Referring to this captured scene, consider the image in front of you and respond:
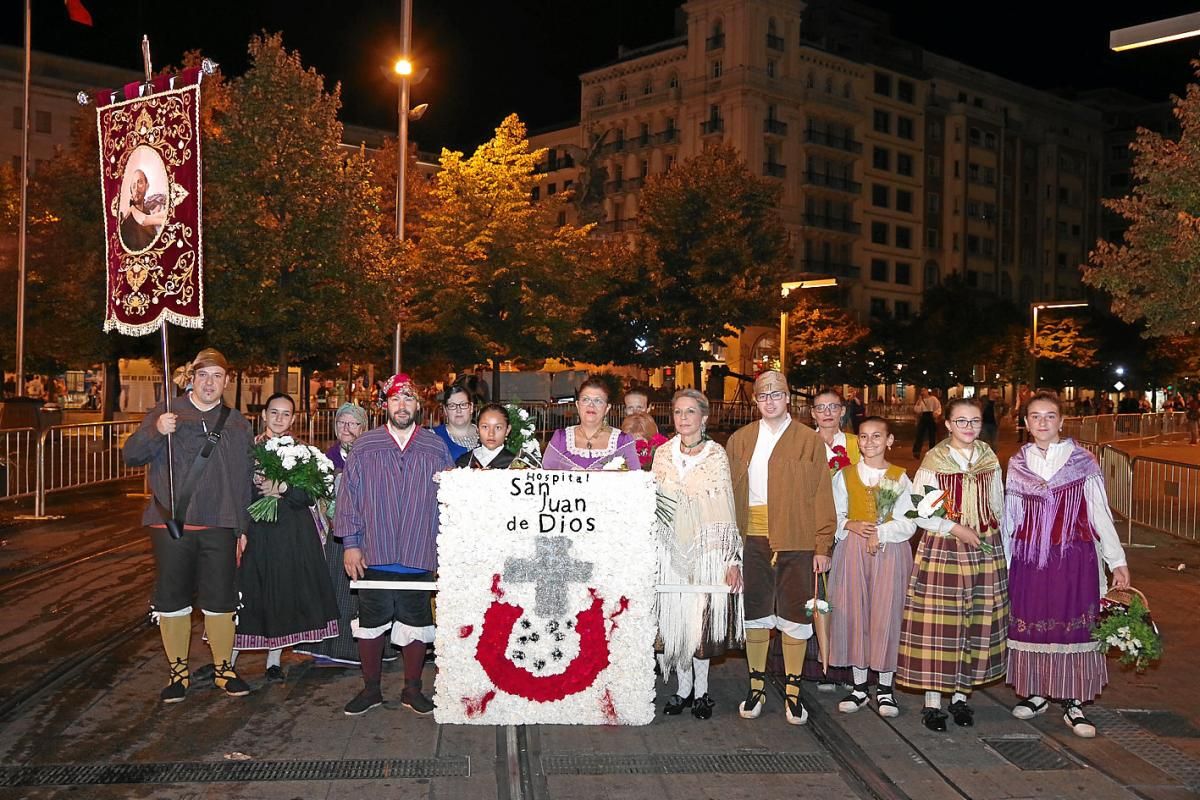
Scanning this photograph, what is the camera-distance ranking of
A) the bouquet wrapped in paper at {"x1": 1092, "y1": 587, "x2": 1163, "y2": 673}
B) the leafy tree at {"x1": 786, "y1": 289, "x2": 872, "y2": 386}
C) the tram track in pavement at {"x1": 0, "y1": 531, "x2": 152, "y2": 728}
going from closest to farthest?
1. the bouquet wrapped in paper at {"x1": 1092, "y1": 587, "x2": 1163, "y2": 673}
2. the tram track in pavement at {"x1": 0, "y1": 531, "x2": 152, "y2": 728}
3. the leafy tree at {"x1": 786, "y1": 289, "x2": 872, "y2": 386}

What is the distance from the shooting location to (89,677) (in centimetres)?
723

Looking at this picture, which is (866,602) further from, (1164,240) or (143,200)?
(1164,240)

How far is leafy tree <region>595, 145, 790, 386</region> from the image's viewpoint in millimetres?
40156

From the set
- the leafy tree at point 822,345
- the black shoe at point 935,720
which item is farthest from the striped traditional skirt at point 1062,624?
the leafy tree at point 822,345

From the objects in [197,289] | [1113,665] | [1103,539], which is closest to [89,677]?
[197,289]

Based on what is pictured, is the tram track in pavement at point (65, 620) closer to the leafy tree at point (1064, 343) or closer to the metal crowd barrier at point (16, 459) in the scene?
the metal crowd barrier at point (16, 459)

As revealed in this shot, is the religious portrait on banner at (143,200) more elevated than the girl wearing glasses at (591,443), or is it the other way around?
the religious portrait on banner at (143,200)

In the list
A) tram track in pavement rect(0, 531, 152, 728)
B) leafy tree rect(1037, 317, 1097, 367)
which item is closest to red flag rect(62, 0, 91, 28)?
tram track in pavement rect(0, 531, 152, 728)

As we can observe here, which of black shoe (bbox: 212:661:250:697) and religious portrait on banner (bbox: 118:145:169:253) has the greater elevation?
religious portrait on banner (bbox: 118:145:169:253)

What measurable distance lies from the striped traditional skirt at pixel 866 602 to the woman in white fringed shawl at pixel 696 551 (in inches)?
27.0

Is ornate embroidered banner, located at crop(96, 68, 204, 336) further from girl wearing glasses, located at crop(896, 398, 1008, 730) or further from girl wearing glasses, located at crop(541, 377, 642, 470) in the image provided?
Result: girl wearing glasses, located at crop(896, 398, 1008, 730)

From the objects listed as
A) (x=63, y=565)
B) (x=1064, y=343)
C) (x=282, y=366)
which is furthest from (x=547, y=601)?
(x=1064, y=343)

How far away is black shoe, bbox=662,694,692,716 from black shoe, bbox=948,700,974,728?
1.58 metres

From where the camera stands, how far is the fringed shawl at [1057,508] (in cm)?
633
